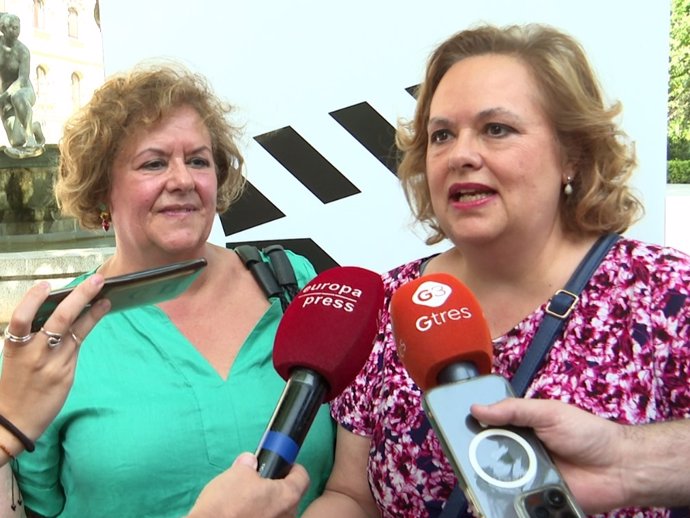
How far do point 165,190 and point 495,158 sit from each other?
92 centimetres

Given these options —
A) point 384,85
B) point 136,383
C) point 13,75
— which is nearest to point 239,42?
point 384,85

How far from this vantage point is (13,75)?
7941 millimetres

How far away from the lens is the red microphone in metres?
0.97

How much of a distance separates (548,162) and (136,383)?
44.2 inches

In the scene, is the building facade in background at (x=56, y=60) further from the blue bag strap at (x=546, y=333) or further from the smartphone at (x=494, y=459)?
the smartphone at (x=494, y=459)

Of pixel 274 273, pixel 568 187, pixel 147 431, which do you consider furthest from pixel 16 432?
pixel 568 187

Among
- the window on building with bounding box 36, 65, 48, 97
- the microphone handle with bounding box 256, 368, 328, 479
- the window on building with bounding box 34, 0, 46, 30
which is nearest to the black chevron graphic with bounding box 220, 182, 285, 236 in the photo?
the microphone handle with bounding box 256, 368, 328, 479

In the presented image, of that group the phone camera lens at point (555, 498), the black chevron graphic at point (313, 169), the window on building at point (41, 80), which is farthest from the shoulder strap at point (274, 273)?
the window on building at point (41, 80)

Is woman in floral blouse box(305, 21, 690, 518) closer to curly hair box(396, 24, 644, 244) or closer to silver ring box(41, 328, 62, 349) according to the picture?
curly hair box(396, 24, 644, 244)

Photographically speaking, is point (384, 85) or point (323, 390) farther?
point (384, 85)

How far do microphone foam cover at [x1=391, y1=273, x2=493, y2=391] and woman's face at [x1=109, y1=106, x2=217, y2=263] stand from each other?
3.18ft

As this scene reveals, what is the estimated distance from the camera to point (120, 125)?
6.52 feet

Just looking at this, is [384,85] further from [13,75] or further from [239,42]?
[13,75]

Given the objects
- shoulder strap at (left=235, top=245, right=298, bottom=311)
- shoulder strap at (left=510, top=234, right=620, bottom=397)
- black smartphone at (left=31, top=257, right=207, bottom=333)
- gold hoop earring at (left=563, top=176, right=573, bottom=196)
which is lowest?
shoulder strap at (left=235, top=245, right=298, bottom=311)
